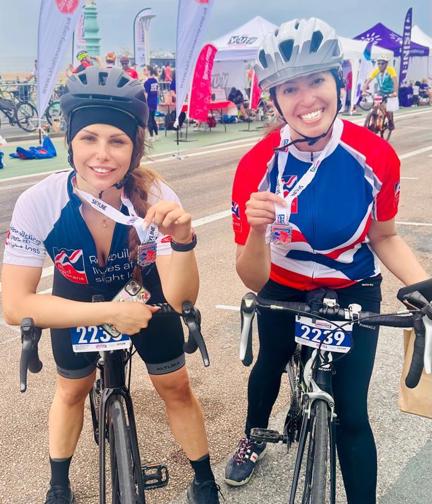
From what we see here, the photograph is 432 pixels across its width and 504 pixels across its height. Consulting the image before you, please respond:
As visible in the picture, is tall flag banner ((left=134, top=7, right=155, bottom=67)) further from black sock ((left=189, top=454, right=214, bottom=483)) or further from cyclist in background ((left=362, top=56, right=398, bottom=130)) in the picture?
black sock ((left=189, top=454, right=214, bottom=483))

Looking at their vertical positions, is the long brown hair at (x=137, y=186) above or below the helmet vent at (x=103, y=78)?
below

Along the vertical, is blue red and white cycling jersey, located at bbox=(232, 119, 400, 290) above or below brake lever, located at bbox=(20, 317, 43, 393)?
above

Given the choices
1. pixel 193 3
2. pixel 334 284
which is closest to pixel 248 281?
pixel 334 284

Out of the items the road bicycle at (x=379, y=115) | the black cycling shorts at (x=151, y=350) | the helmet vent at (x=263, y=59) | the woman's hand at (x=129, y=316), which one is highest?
the helmet vent at (x=263, y=59)

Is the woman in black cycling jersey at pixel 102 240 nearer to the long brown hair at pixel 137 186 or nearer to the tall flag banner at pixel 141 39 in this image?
the long brown hair at pixel 137 186

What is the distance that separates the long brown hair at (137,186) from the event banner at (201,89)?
1346 cm

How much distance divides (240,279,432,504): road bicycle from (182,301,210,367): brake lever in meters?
0.18

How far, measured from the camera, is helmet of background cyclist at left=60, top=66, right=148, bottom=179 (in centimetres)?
213

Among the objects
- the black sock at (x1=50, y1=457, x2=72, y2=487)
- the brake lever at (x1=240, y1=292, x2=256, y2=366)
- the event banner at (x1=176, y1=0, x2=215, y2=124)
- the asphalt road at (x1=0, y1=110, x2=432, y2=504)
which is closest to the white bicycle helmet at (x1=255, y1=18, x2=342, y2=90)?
the brake lever at (x1=240, y1=292, x2=256, y2=366)

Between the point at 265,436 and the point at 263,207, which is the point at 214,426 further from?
the point at 263,207

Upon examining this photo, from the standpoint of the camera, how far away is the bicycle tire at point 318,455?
206 cm

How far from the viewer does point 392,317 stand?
1974mm

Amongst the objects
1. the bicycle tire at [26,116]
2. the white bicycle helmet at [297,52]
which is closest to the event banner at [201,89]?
the bicycle tire at [26,116]

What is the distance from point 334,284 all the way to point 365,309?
7.2 inches
